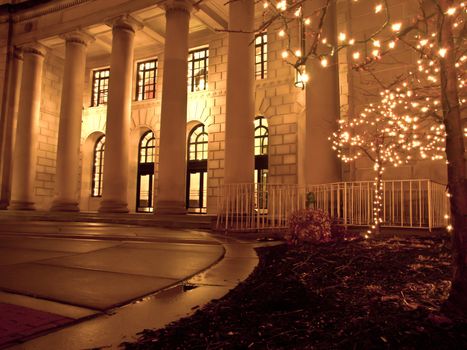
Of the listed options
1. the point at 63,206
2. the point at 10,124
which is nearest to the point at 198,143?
the point at 63,206

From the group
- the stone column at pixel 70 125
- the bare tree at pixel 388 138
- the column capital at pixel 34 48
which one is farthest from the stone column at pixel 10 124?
the bare tree at pixel 388 138

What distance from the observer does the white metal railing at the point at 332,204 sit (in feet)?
36.3

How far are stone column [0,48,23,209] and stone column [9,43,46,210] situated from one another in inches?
52.9

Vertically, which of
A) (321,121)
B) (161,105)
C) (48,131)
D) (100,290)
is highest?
(48,131)

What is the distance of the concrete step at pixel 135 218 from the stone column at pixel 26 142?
196cm

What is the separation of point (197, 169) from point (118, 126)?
6.58m

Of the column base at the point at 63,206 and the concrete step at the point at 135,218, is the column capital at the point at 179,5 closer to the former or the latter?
the concrete step at the point at 135,218

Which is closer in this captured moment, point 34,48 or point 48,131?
point 34,48

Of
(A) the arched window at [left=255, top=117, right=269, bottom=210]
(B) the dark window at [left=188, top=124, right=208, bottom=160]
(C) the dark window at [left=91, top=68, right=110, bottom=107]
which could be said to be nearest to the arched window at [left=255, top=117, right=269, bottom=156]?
(A) the arched window at [left=255, top=117, right=269, bottom=210]

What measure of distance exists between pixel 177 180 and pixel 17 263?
13.3 m

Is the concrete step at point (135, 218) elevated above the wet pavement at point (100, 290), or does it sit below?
above

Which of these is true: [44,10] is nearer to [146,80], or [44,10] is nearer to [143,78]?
[143,78]

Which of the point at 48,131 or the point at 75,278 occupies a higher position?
the point at 48,131

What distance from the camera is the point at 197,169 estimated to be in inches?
983
